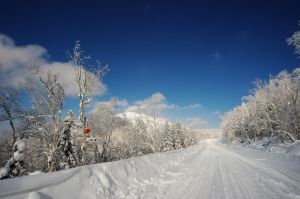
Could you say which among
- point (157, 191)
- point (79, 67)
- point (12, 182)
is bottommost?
point (157, 191)

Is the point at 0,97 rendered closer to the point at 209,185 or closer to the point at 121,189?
the point at 121,189

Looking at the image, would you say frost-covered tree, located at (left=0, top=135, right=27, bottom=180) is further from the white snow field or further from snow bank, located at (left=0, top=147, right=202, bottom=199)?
the white snow field

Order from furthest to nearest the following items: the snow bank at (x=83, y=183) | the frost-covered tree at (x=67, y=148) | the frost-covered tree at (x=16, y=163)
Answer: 1. the frost-covered tree at (x=67, y=148)
2. the frost-covered tree at (x=16, y=163)
3. the snow bank at (x=83, y=183)

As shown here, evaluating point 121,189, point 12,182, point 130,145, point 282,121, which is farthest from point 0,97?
point 282,121

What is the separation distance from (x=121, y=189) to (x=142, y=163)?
4.78 m

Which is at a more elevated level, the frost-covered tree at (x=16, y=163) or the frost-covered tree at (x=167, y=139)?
the frost-covered tree at (x=167, y=139)

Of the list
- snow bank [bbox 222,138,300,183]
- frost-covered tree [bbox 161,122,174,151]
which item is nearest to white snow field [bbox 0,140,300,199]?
snow bank [bbox 222,138,300,183]

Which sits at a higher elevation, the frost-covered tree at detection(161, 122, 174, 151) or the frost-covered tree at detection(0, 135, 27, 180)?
the frost-covered tree at detection(161, 122, 174, 151)

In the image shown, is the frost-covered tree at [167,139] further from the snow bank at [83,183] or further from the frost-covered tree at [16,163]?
the snow bank at [83,183]

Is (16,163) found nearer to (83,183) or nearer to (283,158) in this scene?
(83,183)

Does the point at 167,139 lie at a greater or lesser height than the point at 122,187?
greater

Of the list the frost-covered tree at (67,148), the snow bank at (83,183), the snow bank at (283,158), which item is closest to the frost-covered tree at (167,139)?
the snow bank at (283,158)

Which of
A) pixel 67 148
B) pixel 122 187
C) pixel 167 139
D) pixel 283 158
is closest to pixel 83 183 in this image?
pixel 122 187

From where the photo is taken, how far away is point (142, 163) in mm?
14000
